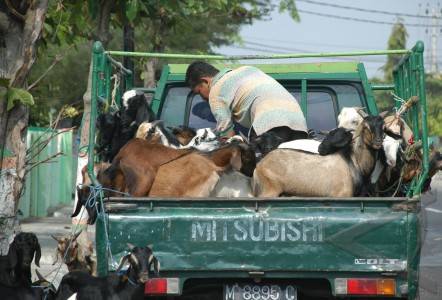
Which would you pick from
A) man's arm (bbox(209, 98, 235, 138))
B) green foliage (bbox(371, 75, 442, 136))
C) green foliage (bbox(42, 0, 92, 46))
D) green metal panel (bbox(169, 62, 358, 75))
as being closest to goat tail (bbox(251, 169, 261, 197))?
man's arm (bbox(209, 98, 235, 138))

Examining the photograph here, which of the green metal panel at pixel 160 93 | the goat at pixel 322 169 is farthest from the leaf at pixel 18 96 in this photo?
the green metal panel at pixel 160 93

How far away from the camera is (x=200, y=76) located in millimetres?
8930

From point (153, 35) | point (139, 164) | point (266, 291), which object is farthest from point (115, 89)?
point (153, 35)

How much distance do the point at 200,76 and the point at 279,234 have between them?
8.06 ft

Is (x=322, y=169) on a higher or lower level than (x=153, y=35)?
lower

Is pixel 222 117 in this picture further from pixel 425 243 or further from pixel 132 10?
pixel 425 243

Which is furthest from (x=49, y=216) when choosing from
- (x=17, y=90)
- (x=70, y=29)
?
(x=17, y=90)

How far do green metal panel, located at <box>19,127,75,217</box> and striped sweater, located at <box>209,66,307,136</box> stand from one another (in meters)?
9.67

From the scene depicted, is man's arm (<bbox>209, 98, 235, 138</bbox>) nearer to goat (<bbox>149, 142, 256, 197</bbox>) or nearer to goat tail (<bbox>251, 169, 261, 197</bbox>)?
goat (<bbox>149, 142, 256, 197</bbox>)

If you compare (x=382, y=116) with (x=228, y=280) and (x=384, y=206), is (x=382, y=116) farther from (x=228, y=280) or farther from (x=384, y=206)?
(x=228, y=280)

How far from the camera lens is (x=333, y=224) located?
22.4 ft

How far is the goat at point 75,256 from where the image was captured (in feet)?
31.7

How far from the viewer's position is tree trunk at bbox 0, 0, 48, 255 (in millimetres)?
8039

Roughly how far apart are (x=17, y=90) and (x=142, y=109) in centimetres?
167
